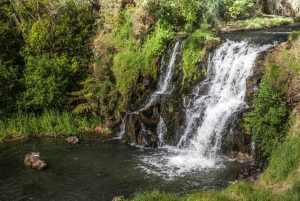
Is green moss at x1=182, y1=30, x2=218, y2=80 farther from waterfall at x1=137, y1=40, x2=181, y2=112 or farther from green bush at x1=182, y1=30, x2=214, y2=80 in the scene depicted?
waterfall at x1=137, y1=40, x2=181, y2=112

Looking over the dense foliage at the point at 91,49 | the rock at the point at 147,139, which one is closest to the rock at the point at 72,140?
the dense foliage at the point at 91,49

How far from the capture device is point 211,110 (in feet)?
44.3

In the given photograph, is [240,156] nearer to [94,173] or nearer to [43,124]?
[94,173]

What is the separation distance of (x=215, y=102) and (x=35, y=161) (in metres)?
7.36

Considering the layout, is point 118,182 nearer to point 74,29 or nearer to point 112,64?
point 112,64

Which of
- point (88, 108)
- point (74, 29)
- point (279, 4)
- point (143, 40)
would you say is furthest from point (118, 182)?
point (279, 4)

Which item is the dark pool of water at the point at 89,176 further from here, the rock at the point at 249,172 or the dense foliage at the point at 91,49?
the dense foliage at the point at 91,49

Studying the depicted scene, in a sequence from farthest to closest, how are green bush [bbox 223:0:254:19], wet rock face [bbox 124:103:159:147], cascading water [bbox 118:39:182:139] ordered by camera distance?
green bush [bbox 223:0:254:19] → cascading water [bbox 118:39:182:139] → wet rock face [bbox 124:103:159:147]

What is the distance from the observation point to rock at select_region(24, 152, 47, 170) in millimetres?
12023

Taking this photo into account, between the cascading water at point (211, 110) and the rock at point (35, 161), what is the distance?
3.71 meters

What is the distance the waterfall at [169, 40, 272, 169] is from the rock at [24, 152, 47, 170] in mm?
4694

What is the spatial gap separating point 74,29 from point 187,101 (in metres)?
7.66

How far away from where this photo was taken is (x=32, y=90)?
15.8 m

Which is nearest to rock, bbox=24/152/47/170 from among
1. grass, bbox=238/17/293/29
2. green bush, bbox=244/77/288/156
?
green bush, bbox=244/77/288/156
